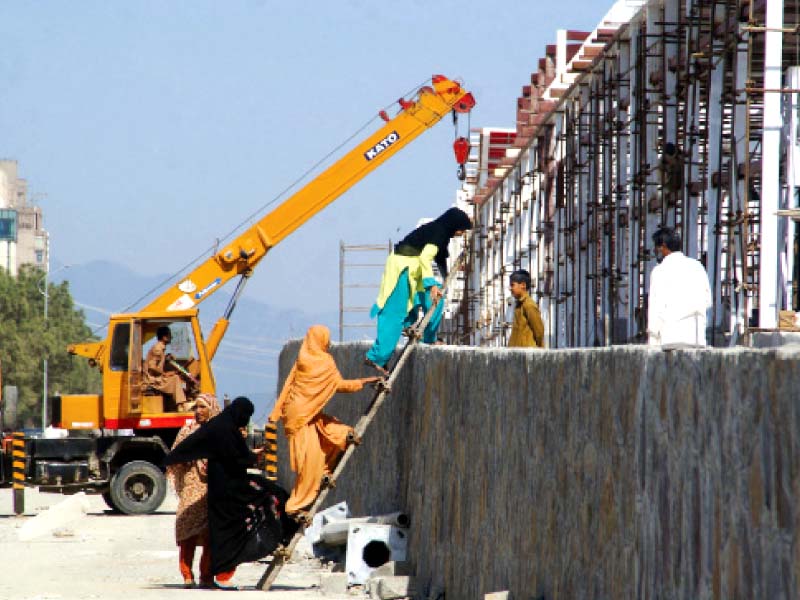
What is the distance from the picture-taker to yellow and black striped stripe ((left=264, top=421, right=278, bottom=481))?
988 inches

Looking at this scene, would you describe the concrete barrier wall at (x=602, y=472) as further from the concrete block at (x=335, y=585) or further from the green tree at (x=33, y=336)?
the green tree at (x=33, y=336)

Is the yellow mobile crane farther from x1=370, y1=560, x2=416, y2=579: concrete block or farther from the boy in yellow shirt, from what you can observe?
x1=370, y1=560, x2=416, y2=579: concrete block

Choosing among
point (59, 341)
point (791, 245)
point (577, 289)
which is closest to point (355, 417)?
point (791, 245)

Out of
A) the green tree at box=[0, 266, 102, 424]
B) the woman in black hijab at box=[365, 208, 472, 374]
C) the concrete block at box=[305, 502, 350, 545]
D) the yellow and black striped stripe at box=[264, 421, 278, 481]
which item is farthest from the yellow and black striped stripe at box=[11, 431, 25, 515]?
the green tree at box=[0, 266, 102, 424]

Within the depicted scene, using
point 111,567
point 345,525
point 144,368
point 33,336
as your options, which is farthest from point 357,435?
point 33,336

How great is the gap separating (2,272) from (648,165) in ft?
244

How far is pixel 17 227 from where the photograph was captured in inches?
6516

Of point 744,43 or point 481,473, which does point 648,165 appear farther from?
point 481,473

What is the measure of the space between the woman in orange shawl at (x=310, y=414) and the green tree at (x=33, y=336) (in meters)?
72.4

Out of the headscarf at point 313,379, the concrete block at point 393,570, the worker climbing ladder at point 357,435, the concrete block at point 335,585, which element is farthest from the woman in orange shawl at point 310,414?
the concrete block at point 393,570

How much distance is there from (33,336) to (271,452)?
64.9m

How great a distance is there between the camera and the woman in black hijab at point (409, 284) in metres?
14.0

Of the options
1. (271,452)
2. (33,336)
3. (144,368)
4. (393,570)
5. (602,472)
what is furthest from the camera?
(33,336)

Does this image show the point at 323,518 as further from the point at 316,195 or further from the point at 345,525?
the point at 316,195
